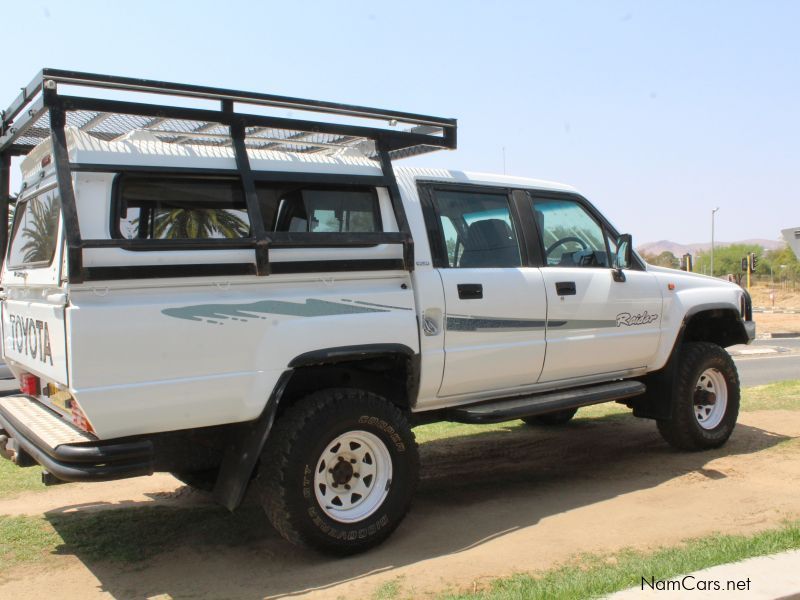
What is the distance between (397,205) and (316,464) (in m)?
1.65

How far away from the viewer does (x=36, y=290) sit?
14.2 ft

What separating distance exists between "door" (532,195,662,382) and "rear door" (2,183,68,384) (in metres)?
3.13

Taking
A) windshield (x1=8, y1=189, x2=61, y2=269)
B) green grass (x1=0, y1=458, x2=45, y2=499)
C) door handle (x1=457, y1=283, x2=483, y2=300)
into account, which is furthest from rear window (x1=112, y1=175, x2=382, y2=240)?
green grass (x1=0, y1=458, x2=45, y2=499)

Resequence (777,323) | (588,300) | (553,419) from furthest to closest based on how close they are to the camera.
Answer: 1. (777,323)
2. (553,419)
3. (588,300)

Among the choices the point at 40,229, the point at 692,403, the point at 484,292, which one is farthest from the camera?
the point at 692,403

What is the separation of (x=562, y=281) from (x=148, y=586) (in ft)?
10.8

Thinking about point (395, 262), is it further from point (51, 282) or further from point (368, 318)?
point (51, 282)

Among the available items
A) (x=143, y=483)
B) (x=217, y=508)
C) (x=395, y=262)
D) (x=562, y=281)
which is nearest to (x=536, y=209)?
(x=562, y=281)

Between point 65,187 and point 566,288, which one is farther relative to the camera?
point 566,288

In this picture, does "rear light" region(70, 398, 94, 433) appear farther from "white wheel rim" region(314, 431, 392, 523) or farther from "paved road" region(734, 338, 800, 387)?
"paved road" region(734, 338, 800, 387)

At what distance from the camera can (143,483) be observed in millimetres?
5895

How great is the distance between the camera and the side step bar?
198 inches

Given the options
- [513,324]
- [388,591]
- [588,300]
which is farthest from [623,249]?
[388,591]

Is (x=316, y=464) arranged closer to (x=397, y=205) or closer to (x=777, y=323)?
(x=397, y=205)
